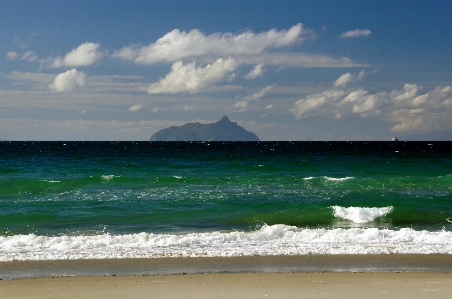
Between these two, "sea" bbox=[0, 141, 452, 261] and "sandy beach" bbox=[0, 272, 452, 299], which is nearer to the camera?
"sandy beach" bbox=[0, 272, 452, 299]

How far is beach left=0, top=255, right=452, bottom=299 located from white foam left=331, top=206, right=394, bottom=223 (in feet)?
20.9

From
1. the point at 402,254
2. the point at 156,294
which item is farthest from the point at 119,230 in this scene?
the point at 402,254

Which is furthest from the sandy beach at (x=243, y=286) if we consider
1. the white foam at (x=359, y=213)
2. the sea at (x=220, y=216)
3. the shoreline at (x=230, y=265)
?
the white foam at (x=359, y=213)

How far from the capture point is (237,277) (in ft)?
30.6

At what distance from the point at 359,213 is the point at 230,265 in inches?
359

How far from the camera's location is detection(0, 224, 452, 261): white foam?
1152 centimetres

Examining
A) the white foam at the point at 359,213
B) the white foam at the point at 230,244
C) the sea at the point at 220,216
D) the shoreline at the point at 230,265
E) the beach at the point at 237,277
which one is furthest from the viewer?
the white foam at the point at 359,213

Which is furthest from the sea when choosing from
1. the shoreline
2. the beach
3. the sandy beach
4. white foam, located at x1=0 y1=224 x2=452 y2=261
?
the sandy beach

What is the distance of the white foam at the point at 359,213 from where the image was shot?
17641 millimetres

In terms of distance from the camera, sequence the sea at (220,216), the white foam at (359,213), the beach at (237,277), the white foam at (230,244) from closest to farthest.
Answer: the beach at (237,277)
the white foam at (230,244)
the sea at (220,216)
the white foam at (359,213)

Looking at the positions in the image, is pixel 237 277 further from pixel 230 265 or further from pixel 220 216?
pixel 220 216

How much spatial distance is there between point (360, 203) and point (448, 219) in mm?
4096

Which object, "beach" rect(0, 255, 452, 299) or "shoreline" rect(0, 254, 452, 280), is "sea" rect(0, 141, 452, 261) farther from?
"beach" rect(0, 255, 452, 299)

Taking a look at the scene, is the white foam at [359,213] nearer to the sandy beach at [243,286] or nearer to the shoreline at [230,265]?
the shoreline at [230,265]
